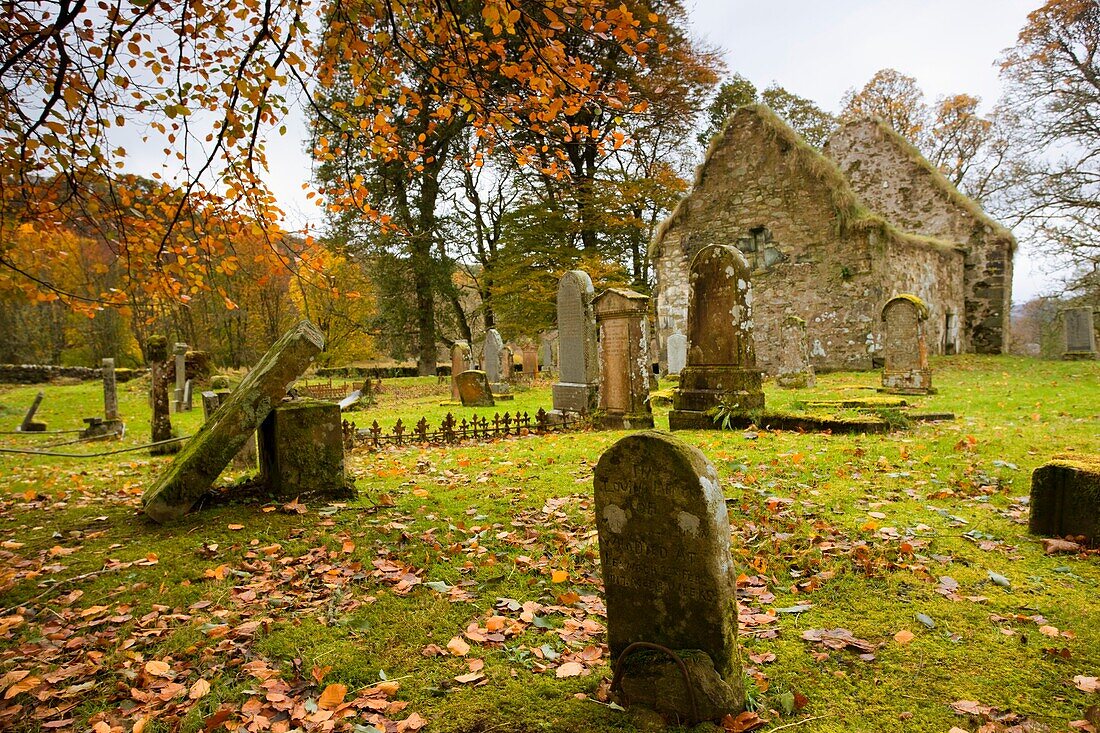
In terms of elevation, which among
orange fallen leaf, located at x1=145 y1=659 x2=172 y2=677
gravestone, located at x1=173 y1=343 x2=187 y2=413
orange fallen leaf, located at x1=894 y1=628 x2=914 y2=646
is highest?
gravestone, located at x1=173 y1=343 x2=187 y2=413

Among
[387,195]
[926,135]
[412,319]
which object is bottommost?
[412,319]

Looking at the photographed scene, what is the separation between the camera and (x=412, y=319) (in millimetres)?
28734

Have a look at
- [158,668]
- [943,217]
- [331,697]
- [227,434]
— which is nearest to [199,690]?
[158,668]

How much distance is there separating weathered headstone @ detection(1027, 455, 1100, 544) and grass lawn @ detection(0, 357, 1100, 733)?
23 centimetres

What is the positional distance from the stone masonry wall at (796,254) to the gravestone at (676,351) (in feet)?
3.12

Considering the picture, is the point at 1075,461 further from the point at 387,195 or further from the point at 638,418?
the point at 387,195

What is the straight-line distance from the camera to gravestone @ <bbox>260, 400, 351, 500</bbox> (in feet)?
15.1

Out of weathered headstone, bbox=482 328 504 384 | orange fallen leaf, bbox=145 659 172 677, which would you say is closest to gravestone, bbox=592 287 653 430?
orange fallen leaf, bbox=145 659 172 677

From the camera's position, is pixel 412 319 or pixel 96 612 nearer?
pixel 96 612

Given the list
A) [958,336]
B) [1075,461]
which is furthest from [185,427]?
[958,336]

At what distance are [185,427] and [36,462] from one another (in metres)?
3.71

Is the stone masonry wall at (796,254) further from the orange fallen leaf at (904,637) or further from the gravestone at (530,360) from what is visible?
the orange fallen leaf at (904,637)

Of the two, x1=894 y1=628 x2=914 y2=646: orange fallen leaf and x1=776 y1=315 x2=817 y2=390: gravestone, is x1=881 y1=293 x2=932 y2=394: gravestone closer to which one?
x1=776 y1=315 x2=817 y2=390: gravestone

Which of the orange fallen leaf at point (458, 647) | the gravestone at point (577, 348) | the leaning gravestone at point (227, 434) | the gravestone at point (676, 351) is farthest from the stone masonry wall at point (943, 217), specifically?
the orange fallen leaf at point (458, 647)
